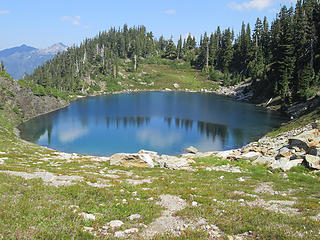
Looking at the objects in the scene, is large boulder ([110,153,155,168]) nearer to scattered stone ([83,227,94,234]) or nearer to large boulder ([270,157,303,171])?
large boulder ([270,157,303,171])

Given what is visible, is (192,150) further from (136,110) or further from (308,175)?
(136,110)

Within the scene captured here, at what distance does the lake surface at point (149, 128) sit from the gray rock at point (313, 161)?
24.5 m

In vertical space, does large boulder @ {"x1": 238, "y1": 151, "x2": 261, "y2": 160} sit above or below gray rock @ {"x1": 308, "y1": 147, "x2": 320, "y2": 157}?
below

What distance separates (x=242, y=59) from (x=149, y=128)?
105986 millimetres

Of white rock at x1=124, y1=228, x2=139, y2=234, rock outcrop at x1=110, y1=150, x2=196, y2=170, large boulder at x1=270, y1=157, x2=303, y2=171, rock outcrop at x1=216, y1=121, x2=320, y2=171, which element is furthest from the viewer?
rock outcrop at x1=110, y1=150, x2=196, y2=170

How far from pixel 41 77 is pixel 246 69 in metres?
108

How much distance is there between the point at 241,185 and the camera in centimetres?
1780

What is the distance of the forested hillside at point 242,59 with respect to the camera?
80775 millimetres

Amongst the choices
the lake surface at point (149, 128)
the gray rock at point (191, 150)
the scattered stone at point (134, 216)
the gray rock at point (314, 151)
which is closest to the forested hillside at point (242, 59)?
the lake surface at point (149, 128)

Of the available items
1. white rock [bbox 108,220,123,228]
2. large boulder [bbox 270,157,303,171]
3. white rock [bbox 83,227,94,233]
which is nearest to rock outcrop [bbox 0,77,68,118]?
large boulder [bbox 270,157,303,171]

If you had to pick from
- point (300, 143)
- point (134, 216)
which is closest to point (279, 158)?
point (300, 143)

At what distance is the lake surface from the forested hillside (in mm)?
14788

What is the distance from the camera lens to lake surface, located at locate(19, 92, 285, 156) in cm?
4919

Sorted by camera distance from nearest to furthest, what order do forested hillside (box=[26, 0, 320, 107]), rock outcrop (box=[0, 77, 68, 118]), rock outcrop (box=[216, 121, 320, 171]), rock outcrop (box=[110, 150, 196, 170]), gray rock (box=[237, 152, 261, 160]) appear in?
rock outcrop (box=[216, 121, 320, 171]) → rock outcrop (box=[110, 150, 196, 170]) → gray rock (box=[237, 152, 261, 160]) → rock outcrop (box=[0, 77, 68, 118]) → forested hillside (box=[26, 0, 320, 107])
